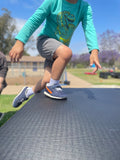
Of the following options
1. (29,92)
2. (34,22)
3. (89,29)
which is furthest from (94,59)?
(29,92)

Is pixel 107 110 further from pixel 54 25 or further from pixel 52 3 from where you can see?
pixel 52 3

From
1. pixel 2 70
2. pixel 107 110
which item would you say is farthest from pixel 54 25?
pixel 107 110

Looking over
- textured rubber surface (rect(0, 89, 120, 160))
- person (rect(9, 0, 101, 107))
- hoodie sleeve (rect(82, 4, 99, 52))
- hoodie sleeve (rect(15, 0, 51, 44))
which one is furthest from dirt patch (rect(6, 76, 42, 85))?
textured rubber surface (rect(0, 89, 120, 160))

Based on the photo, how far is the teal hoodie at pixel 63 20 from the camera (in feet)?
4.41

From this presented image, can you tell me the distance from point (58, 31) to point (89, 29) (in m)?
0.30

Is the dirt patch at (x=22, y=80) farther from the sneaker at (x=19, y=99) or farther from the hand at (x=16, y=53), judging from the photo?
the hand at (x=16, y=53)

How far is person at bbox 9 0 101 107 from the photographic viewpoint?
1.33m

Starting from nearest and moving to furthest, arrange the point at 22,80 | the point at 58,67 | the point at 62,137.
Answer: the point at 62,137 < the point at 58,67 < the point at 22,80

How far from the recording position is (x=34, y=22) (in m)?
1.31

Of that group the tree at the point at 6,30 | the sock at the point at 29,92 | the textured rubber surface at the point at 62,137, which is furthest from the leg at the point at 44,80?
the tree at the point at 6,30

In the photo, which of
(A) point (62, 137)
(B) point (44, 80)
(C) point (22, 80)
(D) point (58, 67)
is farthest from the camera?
(C) point (22, 80)

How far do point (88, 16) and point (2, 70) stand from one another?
1.02 metres

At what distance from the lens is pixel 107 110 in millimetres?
1070

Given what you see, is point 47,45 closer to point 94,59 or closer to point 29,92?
point 94,59
